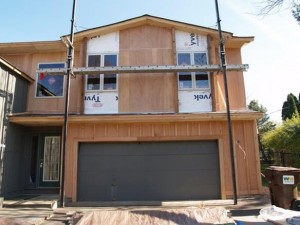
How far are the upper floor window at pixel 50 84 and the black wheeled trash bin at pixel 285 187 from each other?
8582mm

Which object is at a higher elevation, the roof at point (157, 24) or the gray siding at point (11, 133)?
the roof at point (157, 24)

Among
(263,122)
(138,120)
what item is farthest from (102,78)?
(263,122)

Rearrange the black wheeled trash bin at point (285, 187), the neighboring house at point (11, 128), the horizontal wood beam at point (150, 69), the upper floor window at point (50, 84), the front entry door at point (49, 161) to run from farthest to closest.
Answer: the upper floor window at point (50, 84) < the front entry door at point (49, 161) < the horizontal wood beam at point (150, 69) < the neighboring house at point (11, 128) < the black wheeled trash bin at point (285, 187)

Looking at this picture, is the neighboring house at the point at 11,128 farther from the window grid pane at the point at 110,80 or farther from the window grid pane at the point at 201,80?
the window grid pane at the point at 201,80

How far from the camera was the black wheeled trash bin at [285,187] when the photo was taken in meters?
7.80

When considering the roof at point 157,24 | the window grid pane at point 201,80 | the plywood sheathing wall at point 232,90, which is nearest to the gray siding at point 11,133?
the roof at point 157,24

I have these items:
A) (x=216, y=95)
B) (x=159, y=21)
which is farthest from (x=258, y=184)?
(x=159, y=21)

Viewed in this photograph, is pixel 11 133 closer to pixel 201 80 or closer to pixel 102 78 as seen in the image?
pixel 102 78

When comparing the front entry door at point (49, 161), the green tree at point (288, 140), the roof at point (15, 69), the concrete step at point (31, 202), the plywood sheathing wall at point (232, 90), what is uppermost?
the roof at point (15, 69)

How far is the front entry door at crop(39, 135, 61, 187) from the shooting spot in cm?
1098

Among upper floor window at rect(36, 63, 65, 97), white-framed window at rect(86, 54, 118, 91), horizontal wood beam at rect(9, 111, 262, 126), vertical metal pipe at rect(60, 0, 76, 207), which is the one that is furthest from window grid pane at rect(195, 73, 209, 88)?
upper floor window at rect(36, 63, 65, 97)

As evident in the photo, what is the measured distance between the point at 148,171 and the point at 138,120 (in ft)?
6.29

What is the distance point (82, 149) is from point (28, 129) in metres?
2.76

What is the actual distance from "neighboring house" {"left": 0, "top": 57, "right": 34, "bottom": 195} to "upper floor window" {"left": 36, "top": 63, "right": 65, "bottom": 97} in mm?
533
